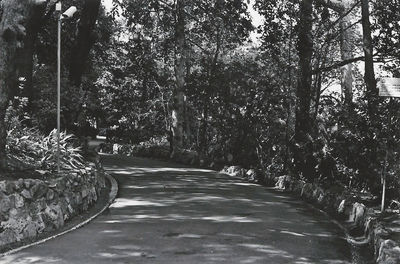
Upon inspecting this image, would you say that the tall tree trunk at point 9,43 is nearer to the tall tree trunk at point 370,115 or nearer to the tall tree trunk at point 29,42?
the tall tree trunk at point 29,42

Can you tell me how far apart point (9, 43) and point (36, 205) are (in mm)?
3273

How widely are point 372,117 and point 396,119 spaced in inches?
35.8

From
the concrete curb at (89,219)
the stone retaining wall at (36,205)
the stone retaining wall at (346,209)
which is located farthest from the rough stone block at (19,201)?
the stone retaining wall at (346,209)

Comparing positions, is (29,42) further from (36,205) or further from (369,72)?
(369,72)

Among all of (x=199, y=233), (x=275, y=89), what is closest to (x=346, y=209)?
(x=199, y=233)

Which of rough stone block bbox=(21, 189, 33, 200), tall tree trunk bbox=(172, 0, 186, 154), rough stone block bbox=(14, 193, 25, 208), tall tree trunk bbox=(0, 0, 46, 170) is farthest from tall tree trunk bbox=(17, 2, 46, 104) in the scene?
tall tree trunk bbox=(172, 0, 186, 154)

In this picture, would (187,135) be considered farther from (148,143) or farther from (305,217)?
(305,217)

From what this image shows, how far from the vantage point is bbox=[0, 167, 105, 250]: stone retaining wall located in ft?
26.1

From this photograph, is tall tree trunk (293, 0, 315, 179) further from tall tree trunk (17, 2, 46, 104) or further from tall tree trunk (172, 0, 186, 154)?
tall tree trunk (172, 0, 186, 154)

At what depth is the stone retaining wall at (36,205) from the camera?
795cm

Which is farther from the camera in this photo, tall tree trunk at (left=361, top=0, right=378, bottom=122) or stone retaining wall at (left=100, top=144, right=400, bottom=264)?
tall tree trunk at (left=361, top=0, right=378, bottom=122)

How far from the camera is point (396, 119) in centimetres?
1126

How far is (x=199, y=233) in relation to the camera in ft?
30.0

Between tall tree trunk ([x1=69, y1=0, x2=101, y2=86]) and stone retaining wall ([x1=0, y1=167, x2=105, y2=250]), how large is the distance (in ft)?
25.9
